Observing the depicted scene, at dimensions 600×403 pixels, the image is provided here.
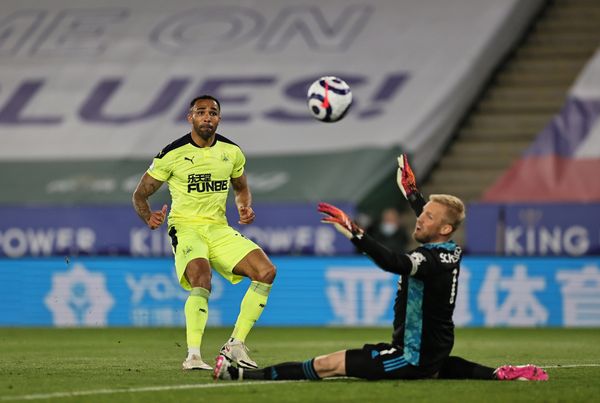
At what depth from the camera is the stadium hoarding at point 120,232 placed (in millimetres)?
19375

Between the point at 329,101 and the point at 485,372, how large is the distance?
2.93m

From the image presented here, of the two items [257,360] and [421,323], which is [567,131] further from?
[421,323]

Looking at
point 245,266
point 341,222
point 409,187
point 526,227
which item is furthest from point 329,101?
point 526,227

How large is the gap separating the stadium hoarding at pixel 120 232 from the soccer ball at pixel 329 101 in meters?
8.28

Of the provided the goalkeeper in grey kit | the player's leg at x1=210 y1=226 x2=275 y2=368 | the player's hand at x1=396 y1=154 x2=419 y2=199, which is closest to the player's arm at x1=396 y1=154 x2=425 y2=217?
the player's hand at x1=396 y1=154 x2=419 y2=199

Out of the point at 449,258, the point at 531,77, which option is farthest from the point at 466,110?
the point at 449,258

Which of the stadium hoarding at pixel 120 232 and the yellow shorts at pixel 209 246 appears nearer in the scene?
the yellow shorts at pixel 209 246

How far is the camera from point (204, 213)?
10.5 metres

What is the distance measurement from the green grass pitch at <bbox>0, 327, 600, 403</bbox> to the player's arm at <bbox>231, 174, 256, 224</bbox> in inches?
48.0

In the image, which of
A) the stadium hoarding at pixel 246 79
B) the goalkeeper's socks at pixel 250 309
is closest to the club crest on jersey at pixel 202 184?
the goalkeeper's socks at pixel 250 309

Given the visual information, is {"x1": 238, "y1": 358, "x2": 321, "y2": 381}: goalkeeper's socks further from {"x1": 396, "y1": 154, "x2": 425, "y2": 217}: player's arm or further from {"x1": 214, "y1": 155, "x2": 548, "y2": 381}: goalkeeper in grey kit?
{"x1": 396, "y1": 154, "x2": 425, "y2": 217}: player's arm

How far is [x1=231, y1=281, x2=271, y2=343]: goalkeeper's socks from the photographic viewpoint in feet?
32.9

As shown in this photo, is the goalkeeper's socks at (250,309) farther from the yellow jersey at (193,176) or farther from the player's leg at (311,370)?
the player's leg at (311,370)

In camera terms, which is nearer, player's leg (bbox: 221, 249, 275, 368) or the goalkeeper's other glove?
the goalkeeper's other glove
